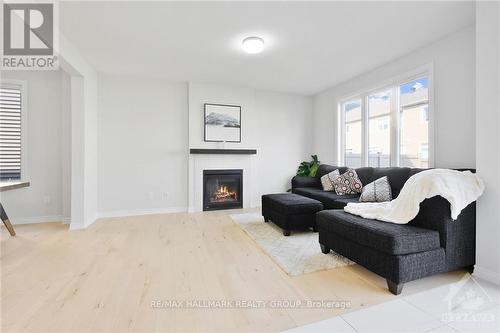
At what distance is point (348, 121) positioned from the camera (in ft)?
15.4

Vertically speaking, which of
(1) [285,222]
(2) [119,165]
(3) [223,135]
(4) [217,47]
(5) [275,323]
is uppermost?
(4) [217,47]

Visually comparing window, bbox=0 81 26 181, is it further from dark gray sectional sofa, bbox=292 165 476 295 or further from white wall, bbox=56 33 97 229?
dark gray sectional sofa, bbox=292 165 476 295

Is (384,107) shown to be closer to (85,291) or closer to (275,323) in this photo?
Result: (275,323)

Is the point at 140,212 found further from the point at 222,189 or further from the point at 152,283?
the point at 152,283

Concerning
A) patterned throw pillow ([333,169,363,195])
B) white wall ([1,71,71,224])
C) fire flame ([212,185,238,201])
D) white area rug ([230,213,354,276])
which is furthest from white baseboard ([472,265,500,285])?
white wall ([1,71,71,224])

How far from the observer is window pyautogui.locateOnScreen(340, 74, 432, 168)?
327cm

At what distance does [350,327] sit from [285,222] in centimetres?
169

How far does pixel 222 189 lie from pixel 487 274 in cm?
391

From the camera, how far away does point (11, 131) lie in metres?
3.59

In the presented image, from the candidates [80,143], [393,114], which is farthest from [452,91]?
[80,143]

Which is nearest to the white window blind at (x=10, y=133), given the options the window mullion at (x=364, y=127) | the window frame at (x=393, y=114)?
the window frame at (x=393, y=114)

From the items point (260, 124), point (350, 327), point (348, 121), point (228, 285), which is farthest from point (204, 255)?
point (348, 121)

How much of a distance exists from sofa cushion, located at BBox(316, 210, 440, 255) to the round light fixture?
2.27 metres

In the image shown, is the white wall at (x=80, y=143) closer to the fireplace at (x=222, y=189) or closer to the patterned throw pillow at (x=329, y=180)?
the fireplace at (x=222, y=189)
